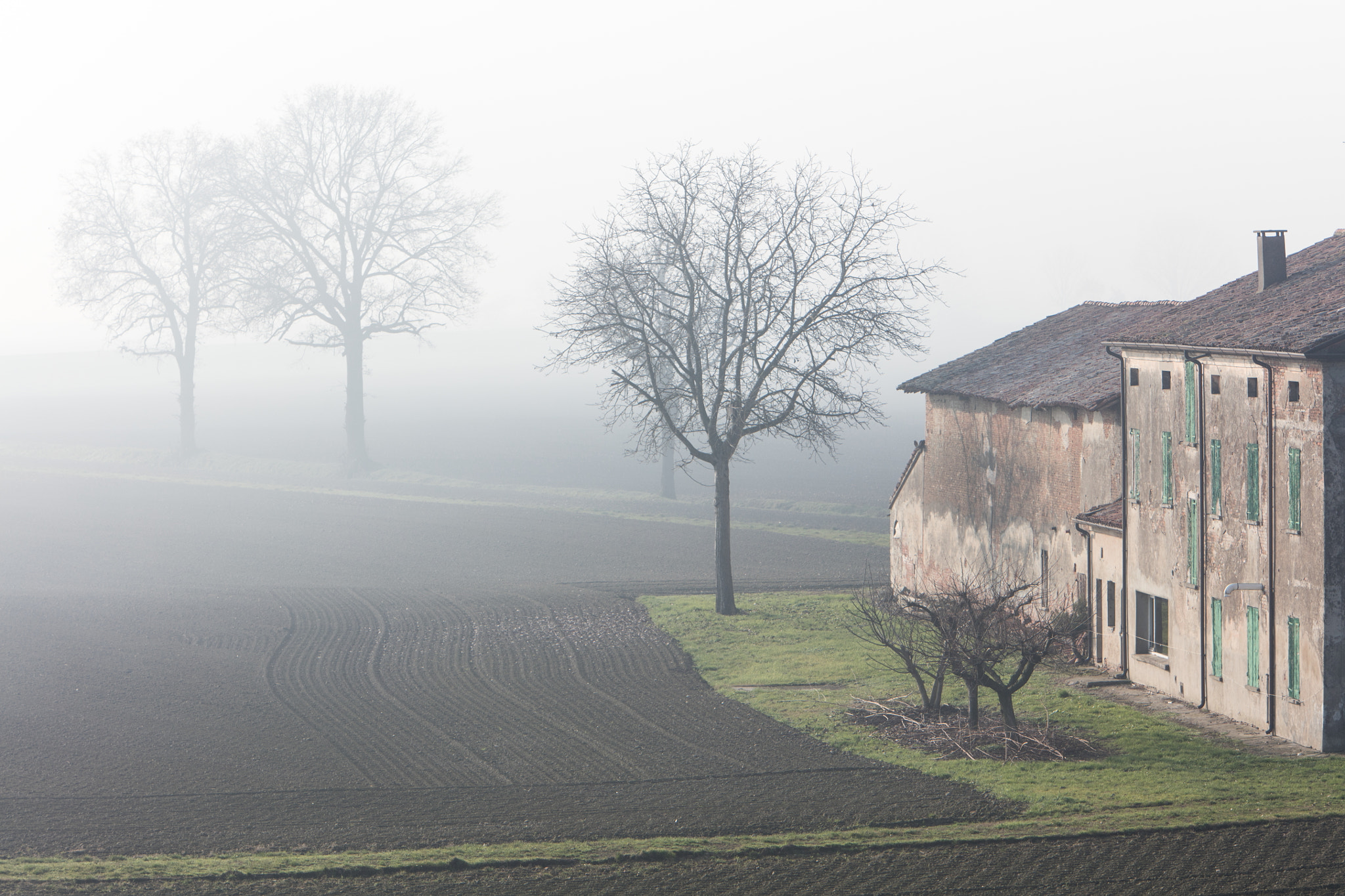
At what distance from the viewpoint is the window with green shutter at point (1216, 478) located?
60.6 feet

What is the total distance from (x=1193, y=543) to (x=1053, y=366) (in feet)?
26.7

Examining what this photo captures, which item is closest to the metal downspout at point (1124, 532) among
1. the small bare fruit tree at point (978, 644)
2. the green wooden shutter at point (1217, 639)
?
the small bare fruit tree at point (978, 644)

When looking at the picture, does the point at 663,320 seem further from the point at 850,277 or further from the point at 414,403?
the point at 414,403

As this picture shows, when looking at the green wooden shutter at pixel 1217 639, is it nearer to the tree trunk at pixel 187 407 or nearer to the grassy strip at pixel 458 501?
the grassy strip at pixel 458 501

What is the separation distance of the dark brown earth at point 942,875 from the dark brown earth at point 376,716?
47.7 inches

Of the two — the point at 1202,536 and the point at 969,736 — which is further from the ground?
the point at 1202,536

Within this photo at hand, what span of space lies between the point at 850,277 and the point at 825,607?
8188 mm

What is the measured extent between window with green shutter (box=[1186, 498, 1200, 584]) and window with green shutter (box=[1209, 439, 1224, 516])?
16.6 inches

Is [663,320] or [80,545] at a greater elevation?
[663,320]

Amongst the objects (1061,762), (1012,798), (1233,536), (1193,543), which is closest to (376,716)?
(1012,798)

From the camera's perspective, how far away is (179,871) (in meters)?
12.2

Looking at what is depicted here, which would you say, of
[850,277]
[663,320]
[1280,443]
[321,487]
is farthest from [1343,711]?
[321,487]

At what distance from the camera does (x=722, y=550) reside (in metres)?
28.8

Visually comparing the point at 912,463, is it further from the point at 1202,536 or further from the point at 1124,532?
the point at 1202,536
